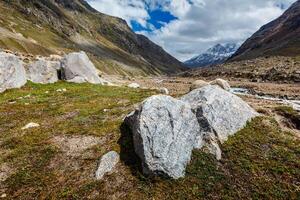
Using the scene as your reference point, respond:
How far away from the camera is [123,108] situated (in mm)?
27328

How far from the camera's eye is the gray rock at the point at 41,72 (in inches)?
1810

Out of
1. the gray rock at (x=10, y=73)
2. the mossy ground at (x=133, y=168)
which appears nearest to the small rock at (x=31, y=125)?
the mossy ground at (x=133, y=168)

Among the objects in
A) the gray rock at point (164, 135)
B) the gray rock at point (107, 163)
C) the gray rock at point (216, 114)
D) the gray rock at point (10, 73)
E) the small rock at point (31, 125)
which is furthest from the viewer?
the gray rock at point (10, 73)

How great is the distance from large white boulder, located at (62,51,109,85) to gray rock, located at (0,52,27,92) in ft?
28.1

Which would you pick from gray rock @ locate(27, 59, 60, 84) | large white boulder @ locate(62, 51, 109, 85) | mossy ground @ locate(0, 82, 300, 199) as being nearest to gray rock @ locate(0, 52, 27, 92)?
gray rock @ locate(27, 59, 60, 84)

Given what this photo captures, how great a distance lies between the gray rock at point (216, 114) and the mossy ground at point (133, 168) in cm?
59

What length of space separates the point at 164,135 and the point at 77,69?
1400 inches

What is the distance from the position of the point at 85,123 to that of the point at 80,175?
714 cm

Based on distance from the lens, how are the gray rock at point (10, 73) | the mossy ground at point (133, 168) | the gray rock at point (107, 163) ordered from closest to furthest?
the mossy ground at point (133, 168)
the gray rock at point (107, 163)
the gray rock at point (10, 73)

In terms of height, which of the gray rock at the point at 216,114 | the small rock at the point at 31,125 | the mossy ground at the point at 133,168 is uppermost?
the gray rock at the point at 216,114

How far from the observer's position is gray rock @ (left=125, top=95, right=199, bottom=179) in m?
16.6

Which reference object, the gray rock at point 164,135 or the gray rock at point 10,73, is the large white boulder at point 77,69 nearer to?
the gray rock at point 10,73

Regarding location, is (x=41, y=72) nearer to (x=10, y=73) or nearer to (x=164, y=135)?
(x=10, y=73)

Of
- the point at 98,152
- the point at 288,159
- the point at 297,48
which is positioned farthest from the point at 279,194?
the point at 297,48
